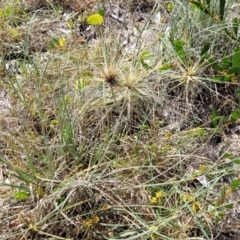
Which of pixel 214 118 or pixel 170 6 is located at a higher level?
pixel 170 6

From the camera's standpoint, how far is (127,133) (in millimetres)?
1814

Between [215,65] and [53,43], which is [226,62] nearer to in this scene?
[215,65]

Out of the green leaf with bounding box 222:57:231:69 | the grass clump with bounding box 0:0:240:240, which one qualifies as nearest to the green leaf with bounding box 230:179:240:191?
the grass clump with bounding box 0:0:240:240

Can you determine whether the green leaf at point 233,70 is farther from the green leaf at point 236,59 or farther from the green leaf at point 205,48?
the green leaf at point 205,48

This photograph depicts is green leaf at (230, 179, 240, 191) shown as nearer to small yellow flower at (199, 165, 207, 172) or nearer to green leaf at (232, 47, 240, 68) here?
small yellow flower at (199, 165, 207, 172)

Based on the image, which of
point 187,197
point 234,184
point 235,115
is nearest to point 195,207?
point 187,197

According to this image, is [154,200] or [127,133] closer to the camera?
[154,200]

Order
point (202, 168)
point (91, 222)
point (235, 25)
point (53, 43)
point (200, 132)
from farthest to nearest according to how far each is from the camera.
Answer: point (53, 43) < point (235, 25) < point (200, 132) < point (202, 168) < point (91, 222)

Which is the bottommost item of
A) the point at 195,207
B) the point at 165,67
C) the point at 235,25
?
the point at 195,207

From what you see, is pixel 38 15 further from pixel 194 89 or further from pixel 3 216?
pixel 3 216

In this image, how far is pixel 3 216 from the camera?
156 centimetres

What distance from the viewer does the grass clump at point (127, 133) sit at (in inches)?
60.3

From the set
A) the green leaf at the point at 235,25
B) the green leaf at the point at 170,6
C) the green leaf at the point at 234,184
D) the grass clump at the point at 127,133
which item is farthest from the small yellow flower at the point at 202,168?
the green leaf at the point at 170,6

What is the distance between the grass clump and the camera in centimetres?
153
